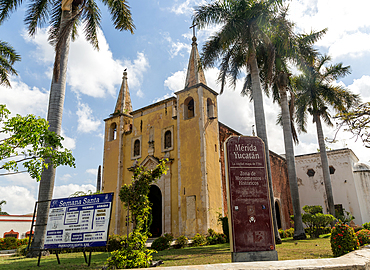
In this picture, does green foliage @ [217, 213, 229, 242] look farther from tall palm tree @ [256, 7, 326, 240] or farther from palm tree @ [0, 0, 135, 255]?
palm tree @ [0, 0, 135, 255]

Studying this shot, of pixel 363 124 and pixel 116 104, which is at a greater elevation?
pixel 116 104

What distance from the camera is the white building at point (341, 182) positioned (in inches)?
1011

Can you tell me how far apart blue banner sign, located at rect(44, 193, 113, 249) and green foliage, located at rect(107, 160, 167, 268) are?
577 mm

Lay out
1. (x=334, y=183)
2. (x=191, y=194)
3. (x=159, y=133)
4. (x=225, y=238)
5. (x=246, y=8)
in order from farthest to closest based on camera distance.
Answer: (x=334, y=183) < (x=159, y=133) < (x=191, y=194) < (x=225, y=238) < (x=246, y=8)

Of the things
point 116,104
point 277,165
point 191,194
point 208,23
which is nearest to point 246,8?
point 208,23

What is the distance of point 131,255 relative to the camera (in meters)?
6.26

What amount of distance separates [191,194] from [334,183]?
17554mm

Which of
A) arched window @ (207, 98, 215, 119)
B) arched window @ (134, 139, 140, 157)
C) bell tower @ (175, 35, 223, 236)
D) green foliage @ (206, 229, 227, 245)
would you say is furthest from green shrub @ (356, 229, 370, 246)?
arched window @ (134, 139, 140, 157)

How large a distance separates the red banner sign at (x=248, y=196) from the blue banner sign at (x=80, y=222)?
3222 mm

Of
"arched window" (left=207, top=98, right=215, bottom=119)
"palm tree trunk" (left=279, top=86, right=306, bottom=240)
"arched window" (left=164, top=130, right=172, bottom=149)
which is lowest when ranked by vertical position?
"palm tree trunk" (left=279, top=86, right=306, bottom=240)

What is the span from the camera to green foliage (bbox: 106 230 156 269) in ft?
20.1

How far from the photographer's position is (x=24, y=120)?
7207 mm

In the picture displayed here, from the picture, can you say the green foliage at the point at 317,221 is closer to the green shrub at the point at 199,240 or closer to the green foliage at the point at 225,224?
the green foliage at the point at 225,224

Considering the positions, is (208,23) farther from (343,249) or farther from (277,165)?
(277,165)
